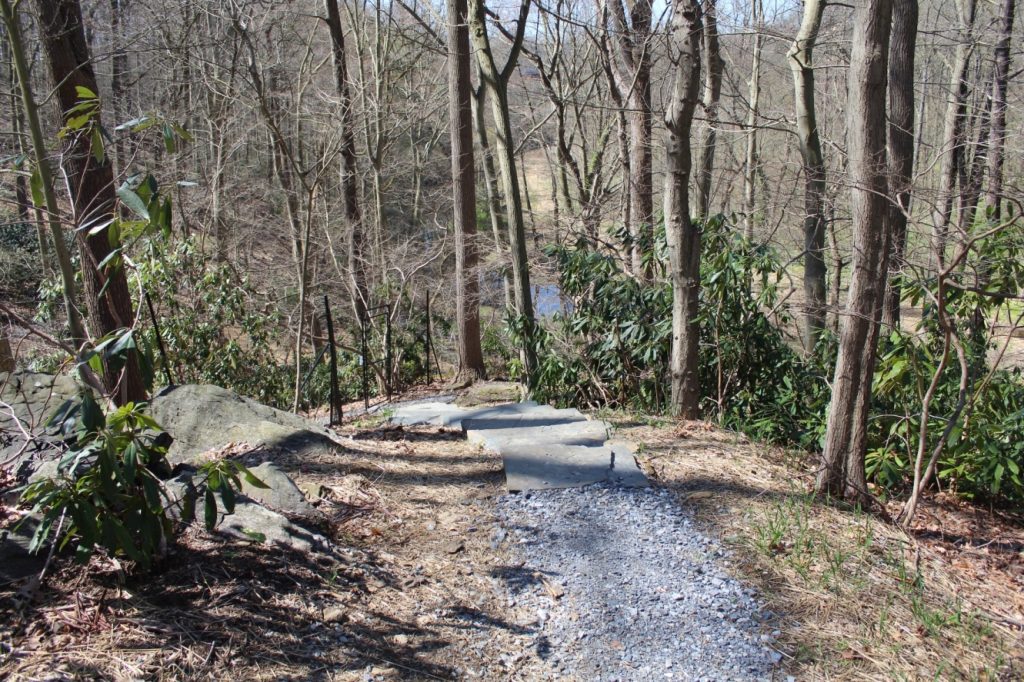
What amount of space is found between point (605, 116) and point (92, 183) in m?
12.8

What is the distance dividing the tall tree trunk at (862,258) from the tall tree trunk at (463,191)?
6230mm

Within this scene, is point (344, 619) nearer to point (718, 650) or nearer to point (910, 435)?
point (718, 650)

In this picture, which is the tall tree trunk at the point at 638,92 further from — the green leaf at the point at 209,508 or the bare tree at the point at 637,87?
the green leaf at the point at 209,508

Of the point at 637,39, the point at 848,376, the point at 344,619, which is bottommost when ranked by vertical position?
the point at 344,619

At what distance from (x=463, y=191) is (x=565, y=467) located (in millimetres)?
6096

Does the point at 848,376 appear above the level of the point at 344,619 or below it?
above

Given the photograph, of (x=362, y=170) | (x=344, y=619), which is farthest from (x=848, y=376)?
(x=362, y=170)

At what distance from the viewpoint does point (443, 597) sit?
334cm

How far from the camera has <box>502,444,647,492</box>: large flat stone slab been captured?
450 centimetres

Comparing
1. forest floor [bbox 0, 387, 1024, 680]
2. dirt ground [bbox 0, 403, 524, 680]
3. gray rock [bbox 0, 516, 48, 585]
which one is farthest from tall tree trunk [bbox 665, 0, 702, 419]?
gray rock [bbox 0, 516, 48, 585]

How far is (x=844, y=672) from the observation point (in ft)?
9.25

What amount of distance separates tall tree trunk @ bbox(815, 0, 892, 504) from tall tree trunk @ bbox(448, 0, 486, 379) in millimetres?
6230

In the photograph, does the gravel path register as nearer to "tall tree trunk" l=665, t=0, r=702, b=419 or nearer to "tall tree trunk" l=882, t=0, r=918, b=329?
"tall tree trunk" l=665, t=0, r=702, b=419

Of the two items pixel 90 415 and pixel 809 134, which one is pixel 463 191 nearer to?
pixel 809 134
